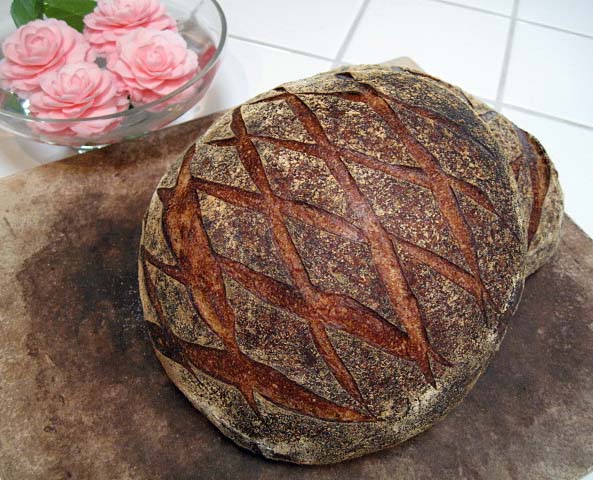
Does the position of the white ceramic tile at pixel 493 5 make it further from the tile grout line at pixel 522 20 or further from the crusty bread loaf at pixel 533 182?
the crusty bread loaf at pixel 533 182

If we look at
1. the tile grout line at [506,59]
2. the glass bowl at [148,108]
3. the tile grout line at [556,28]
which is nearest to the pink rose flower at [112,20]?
the glass bowl at [148,108]

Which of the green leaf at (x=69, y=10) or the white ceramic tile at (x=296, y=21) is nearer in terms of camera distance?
the green leaf at (x=69, y=10)

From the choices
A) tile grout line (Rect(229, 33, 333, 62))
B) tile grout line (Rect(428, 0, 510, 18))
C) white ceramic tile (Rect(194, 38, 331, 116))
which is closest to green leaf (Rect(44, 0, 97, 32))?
white ceramic tile (Rect(194, 38, 331, 116))

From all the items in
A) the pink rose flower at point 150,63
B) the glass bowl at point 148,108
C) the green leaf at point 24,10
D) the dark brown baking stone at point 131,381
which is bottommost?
the dark brown baking stone at point 131,381

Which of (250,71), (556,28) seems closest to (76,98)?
(250,71)

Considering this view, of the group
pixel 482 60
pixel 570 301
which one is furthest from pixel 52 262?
pixel 482 60

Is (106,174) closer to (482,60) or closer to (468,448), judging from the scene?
(468,448)

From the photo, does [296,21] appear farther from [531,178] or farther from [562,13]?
[531,178]

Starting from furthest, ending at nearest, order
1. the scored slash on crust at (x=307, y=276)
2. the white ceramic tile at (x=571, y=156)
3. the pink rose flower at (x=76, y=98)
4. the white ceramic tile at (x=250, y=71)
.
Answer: the white ceramic tile at (x=250, y=71), the white ceramic tile at (x=571, y=156), the pink rose flower at (x=76, y=98), the scored slash on crust at (x=307, y=276)
